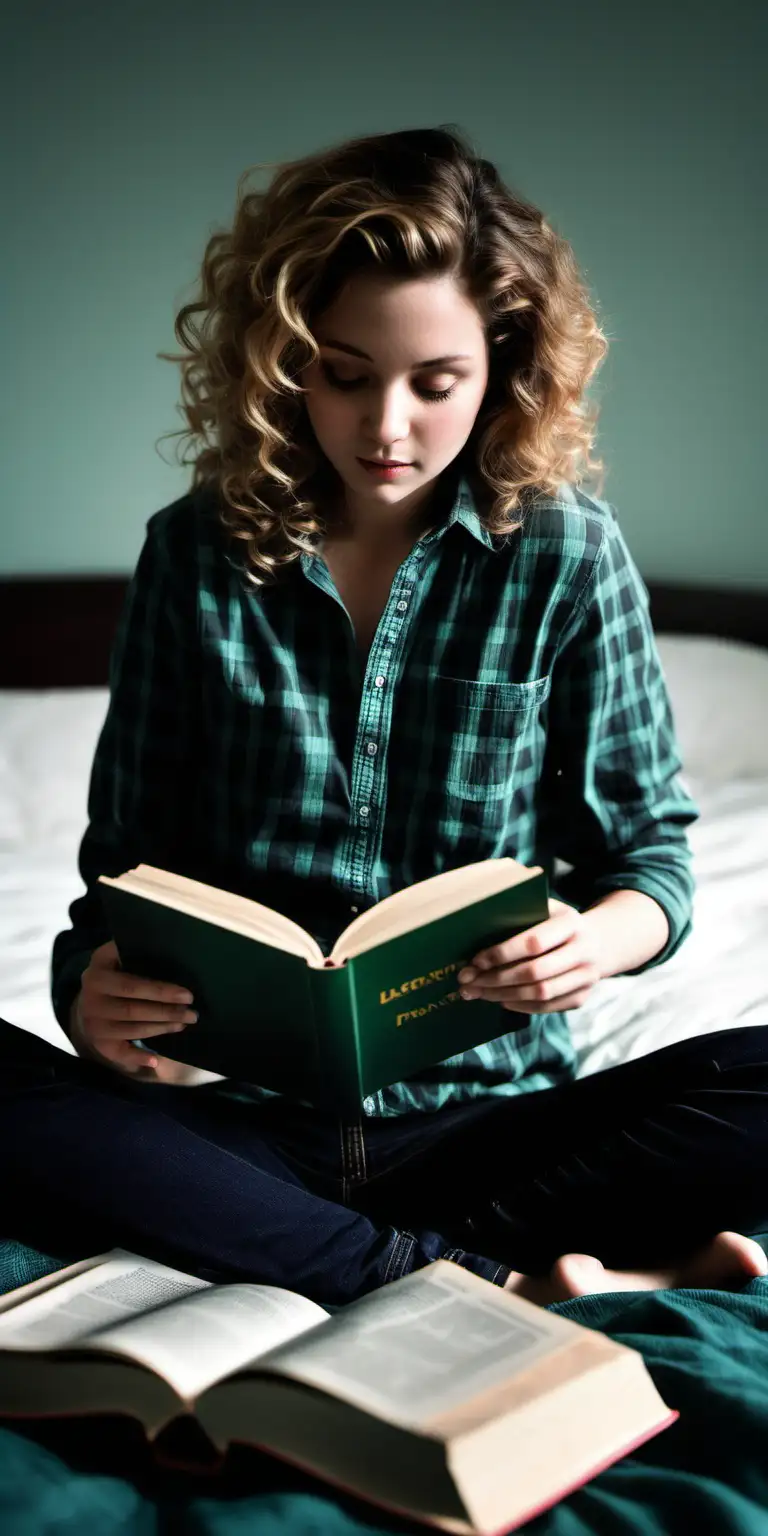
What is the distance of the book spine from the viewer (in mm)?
748

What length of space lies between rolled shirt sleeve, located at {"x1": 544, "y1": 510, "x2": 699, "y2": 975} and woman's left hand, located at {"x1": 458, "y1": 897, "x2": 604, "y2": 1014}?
0.13 m

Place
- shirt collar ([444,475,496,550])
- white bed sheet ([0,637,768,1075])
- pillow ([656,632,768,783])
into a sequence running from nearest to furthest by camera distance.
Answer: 1. shirt collar ([444,475,496,550])
2. white bed sheet ([0,637,768,1075])
3. pillow ([656,632,768,783])

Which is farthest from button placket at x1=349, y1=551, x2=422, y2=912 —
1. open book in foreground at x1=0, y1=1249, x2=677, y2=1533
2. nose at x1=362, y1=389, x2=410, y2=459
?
open book in foreground at x1=0, y1=1249, x2=677, y2=1533

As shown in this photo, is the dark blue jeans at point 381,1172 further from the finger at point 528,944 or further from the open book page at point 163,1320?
the finger at point 528,944

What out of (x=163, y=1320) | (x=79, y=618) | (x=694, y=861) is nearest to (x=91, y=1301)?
(x=163, y=1320)

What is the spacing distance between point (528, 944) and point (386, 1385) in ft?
1.02

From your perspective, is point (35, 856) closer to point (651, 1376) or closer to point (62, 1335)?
point (62, 1335)

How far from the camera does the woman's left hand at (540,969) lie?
0.84 meters

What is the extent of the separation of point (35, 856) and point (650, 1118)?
98 centimetres

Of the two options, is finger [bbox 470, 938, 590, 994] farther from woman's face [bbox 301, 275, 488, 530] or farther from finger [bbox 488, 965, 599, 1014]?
woman's face [bbox 301, 275, 488, 530]

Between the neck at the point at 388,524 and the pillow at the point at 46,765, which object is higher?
the neck at the point at 388,524

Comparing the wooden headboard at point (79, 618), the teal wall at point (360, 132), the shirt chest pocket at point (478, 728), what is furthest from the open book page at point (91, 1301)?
the teal wall at point (360, 132)

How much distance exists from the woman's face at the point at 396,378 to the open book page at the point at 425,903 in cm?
29

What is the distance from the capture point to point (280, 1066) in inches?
32.5
